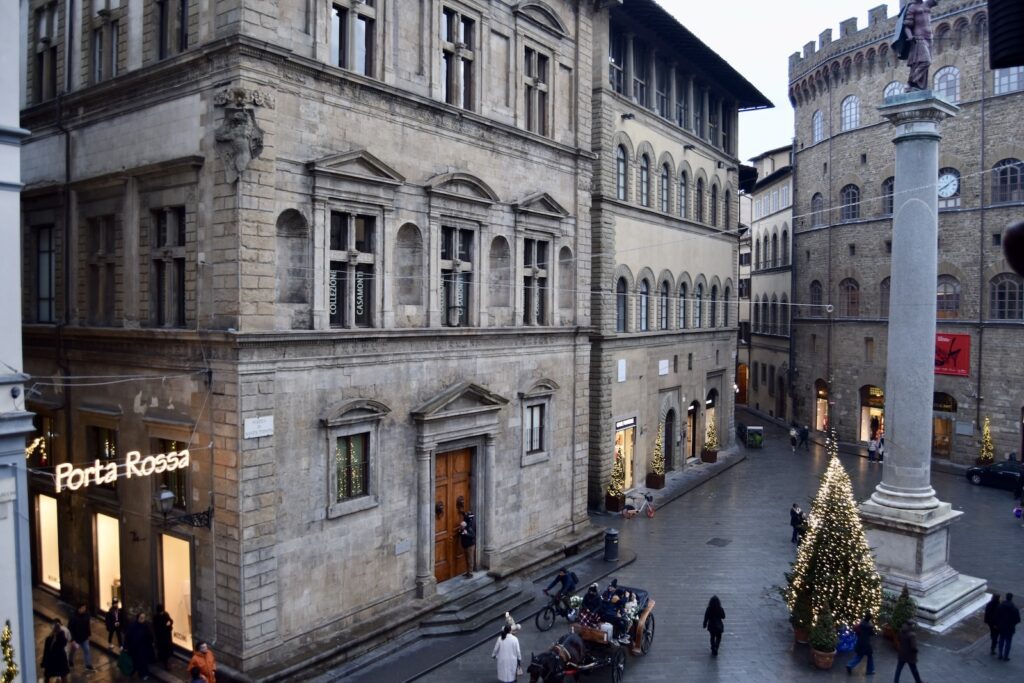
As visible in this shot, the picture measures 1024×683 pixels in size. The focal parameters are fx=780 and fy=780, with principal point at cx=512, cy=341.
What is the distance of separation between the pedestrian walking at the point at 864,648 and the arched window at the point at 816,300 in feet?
109

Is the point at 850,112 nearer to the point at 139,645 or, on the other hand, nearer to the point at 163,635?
the point at 163,635

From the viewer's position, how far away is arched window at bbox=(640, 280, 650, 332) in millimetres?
31562

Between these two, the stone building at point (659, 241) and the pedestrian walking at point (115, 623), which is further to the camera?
the stone building at point (659, 241)

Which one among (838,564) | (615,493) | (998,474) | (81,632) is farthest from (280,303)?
(998,474)

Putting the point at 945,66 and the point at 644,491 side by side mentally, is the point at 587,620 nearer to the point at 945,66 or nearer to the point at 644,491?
the point at 644,491

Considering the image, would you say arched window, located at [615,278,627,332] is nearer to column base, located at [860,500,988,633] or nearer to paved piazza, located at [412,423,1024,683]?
paved piazza, located at [412,423,1024,683]

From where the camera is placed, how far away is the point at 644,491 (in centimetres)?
3141

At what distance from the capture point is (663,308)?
33.7 m

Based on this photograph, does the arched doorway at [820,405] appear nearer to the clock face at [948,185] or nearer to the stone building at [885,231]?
the stone building at [885,231]

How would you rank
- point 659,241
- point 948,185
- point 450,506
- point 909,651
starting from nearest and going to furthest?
→ point 909,651
point 450,506
point 659,241
point 948,185

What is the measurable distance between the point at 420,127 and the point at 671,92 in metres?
19.4

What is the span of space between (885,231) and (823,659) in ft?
103

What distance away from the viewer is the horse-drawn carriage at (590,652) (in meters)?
14.3

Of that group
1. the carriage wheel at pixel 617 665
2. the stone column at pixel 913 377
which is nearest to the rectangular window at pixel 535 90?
the stone column at pixel 913 377
